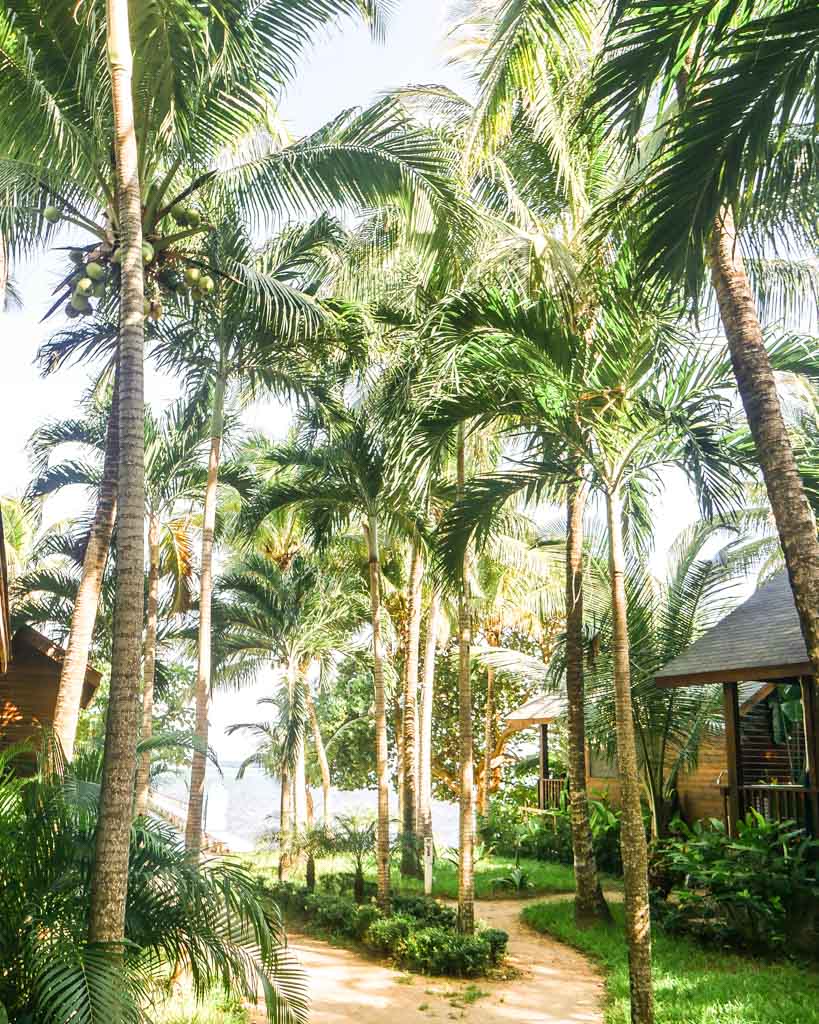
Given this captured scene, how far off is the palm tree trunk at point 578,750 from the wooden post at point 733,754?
1793 millimetres

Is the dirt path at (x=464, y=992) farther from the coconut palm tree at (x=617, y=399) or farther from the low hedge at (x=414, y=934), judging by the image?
the coconut palm tree at (x=617, y=399)

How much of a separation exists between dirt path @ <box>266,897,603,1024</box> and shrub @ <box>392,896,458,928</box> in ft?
2.63

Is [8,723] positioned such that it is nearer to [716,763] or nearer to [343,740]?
[716,763]

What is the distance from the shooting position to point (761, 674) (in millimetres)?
10086

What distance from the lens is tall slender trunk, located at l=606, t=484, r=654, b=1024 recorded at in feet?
22.0

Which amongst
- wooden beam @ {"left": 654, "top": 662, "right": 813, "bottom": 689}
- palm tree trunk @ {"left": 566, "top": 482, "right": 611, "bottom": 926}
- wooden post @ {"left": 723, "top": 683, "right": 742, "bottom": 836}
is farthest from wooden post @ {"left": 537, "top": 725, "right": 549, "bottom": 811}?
wooden beam @ {"left": 654, "top": 662, "right": 813, "bottom": 689}

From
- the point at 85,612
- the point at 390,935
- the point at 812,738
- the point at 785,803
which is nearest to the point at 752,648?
the point at 812,738

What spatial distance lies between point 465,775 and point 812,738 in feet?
13.2

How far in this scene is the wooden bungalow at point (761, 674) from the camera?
9992mm

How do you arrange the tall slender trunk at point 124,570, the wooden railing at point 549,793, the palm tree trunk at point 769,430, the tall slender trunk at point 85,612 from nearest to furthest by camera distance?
1. the tall slender trunk at point 124,570
2. the palm tree trunk at point 769,430
3. the tall slender trunk at point 85,612
4. the wooden railing at point 549,793

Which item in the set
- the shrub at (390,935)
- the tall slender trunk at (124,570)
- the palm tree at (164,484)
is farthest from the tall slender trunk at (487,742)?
the tall slender trunk at (124,570)

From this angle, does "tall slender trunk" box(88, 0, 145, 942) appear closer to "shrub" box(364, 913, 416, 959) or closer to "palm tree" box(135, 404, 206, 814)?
"shrub" box(364, 913, 416, 959)

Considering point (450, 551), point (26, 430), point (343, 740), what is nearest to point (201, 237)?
point (450, 551)

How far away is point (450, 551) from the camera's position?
9445 millimetres
